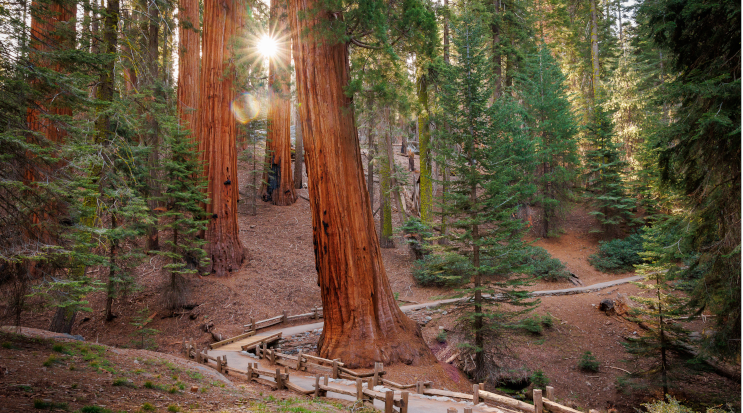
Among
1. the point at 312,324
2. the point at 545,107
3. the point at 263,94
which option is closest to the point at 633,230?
the point at 545,107

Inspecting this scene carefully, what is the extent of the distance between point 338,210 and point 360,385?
363cm

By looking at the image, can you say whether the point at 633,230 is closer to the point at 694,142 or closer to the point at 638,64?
the point at 638,64

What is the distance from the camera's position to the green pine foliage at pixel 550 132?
23.0 metres

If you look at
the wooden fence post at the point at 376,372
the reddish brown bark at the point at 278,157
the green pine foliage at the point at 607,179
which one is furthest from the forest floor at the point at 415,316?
the green pine foliage at the point at 607,179

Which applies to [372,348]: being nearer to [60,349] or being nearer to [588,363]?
[60,349]

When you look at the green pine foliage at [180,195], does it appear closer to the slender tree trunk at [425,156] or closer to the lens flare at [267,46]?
the lens flare at [267,46]

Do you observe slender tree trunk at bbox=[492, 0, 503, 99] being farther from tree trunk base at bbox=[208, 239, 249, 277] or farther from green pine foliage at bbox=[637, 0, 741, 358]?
tree trunk base at bbox=[208, 239, 249, 277]

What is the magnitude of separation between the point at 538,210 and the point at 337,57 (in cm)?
2076

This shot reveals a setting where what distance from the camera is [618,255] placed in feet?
67.1

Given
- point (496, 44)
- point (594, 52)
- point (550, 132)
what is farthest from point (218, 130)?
point (594, 52)

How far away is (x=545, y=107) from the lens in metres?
23.6

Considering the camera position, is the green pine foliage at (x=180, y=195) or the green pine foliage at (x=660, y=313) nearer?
the green pine foliage at (x=660, y=313)

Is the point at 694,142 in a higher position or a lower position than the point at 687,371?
higher

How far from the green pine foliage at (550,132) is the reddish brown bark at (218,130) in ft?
54.8
